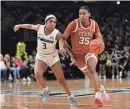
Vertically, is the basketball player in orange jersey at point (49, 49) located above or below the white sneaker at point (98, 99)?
above

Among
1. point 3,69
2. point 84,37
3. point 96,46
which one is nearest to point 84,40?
point 84,37

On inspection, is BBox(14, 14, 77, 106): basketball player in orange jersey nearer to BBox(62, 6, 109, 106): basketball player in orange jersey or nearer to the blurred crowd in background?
BBox(62, 6, 109, 106): basketball player in orange jersey

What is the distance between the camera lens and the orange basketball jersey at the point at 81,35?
26.9 feet

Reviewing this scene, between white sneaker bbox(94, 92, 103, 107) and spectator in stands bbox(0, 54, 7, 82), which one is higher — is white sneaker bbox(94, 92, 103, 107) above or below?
below

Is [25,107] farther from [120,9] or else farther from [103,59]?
[120,9]

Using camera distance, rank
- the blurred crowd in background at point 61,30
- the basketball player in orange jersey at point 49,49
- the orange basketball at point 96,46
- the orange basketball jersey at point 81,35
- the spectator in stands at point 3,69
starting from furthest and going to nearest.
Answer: the blurred crowd in background at point 61,30, the spectator in stands at point 3,69, the basketball player in orange jersey at point 49,49, the orange basketball jersey at point 81,35, the orange basketball at point 96,46

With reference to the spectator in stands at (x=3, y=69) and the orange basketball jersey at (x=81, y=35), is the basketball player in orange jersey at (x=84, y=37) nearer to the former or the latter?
the orange basketball jersey at (x=81, y=35)

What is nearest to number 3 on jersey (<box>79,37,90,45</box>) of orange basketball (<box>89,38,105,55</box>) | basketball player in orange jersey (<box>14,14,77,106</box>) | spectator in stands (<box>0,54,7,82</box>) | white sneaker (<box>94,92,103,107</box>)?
orange basketball (<box>89,38,105,55</box>)

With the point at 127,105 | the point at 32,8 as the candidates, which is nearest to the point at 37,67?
the point at 127,105

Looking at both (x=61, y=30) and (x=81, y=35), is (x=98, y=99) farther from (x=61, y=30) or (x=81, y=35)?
(x=61, y=30)

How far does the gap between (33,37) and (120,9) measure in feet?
21.2

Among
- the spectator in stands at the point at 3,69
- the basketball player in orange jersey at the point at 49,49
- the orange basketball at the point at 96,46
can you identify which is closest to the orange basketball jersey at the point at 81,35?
the orange basketball at the point at 96,46

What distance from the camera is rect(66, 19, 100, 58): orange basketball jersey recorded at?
820 centimetres

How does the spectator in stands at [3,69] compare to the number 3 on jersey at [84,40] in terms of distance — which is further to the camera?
the spectator in stands at [3,69]
